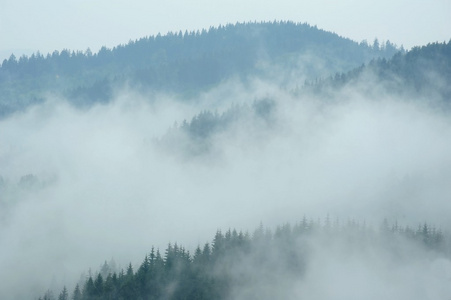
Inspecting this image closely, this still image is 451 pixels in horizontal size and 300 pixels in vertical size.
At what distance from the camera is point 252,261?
12206cm

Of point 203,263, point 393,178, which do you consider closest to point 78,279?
point 203,263

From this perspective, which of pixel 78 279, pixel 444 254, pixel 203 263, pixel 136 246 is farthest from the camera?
pixel 136 246

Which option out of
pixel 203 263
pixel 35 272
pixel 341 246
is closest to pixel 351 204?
pixel 341 246

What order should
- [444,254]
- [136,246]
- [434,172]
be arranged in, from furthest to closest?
[434,172] → [136,246] → [444,254]

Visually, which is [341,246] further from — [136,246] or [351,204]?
[136,246]

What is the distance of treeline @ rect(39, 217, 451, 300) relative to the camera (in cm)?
10769

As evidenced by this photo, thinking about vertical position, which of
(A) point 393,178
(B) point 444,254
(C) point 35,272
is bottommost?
(C) point 35,272

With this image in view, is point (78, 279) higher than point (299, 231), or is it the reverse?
point (299, 231)

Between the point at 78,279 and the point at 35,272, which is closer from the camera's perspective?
the point at 78,279

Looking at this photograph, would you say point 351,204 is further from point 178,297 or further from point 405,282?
point 178,297

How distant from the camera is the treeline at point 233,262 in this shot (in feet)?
353

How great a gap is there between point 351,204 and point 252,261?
73.6 m

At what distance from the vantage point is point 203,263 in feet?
378

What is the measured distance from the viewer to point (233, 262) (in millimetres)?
119250
